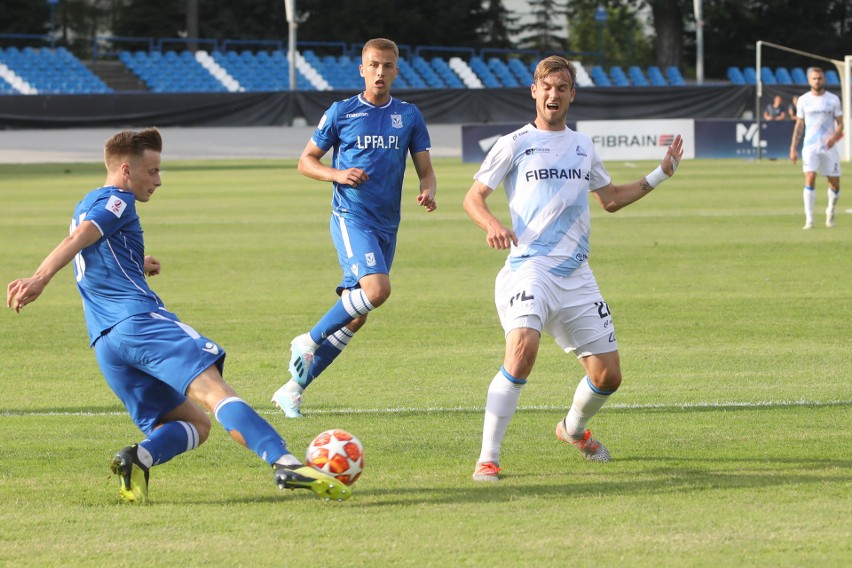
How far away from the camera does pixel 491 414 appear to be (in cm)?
579

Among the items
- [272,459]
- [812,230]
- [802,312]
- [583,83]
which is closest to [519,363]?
[272,459]

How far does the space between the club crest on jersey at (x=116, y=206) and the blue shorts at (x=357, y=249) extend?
7.84 feet

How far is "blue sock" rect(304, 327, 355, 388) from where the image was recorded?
7664 mm

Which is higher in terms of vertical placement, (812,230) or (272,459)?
(272,459)

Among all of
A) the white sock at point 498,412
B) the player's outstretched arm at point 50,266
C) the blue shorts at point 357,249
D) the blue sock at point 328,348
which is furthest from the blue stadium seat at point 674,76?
the player's outstretched arm at point 50,266

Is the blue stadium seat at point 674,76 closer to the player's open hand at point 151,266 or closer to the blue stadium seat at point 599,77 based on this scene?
the blue stadium seat at point 599,77

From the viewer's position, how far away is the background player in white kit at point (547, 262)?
5781mm

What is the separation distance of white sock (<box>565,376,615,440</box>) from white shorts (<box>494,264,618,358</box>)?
187mm

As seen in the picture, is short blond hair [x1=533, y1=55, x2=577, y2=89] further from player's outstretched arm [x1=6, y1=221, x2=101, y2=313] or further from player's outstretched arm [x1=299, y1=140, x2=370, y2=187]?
player's outstretched arm [x1=6, y1=221, x2=101, y2=313]

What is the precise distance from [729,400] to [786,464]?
1.70m

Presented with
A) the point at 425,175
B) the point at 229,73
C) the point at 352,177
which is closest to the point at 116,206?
the point at 352,177

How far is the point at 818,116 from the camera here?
18.4 meters

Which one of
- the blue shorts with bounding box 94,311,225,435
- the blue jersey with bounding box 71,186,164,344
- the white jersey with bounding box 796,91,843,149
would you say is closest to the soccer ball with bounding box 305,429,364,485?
the blue shorts with bounding box 94,311,225,435

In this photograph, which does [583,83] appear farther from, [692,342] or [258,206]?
[692,342]
